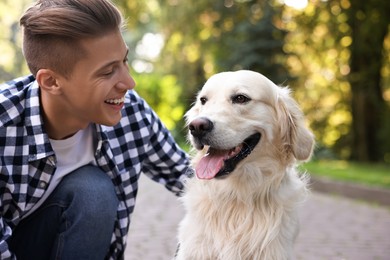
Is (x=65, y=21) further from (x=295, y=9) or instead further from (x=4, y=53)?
(x=4, y=53)

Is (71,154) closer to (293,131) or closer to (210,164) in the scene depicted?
(210,164)

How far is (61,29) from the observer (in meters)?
2.52

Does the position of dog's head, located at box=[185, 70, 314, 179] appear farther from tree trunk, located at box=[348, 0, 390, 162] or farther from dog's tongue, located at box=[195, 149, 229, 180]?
tree trunk, located at box=[348, 0, 390, 162]

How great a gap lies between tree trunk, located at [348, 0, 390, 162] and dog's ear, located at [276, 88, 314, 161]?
32.5 ft

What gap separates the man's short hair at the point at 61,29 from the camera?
2535 mm

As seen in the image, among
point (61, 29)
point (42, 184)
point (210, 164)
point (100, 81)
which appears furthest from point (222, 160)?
point (61, 29)

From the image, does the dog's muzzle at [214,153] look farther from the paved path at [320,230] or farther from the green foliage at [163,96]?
the green foliage at [163,96]

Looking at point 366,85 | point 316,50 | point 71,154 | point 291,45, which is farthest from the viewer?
point 291,45

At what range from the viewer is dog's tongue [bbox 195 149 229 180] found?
2.89m

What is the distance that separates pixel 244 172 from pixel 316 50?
13.2 meters

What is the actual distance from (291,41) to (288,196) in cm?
1356

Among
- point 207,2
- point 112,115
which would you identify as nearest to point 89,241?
point 112,115

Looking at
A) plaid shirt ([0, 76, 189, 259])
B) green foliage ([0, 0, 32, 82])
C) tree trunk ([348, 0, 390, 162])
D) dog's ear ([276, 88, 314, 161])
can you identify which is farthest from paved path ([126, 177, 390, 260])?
green foliage ([0, 0, 32, 82])

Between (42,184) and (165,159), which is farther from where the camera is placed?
(165,159)
